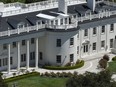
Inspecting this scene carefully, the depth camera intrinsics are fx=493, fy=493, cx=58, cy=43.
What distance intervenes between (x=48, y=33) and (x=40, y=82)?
35.1ft

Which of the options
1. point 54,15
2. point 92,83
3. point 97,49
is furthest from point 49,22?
point 92,83

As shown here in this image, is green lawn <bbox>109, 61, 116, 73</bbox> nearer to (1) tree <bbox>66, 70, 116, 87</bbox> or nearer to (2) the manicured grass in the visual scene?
(2) the manicured grass

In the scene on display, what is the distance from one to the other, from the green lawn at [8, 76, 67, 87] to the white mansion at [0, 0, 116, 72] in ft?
14.8

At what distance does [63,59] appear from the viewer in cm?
8194

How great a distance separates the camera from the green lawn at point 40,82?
73.0 m

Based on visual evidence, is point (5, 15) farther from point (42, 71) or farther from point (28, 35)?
point (42, 71)

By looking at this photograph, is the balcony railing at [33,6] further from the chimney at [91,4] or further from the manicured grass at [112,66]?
the manicured grass at [112,66]

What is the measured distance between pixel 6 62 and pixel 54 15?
11902 millimetres

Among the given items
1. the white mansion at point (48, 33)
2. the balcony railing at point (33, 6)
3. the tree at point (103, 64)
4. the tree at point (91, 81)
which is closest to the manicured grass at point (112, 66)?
the tree at point (103, 64)

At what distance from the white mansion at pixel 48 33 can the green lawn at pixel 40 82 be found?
14.8 ft

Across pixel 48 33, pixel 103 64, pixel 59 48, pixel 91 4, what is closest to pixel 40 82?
pixel 59 48

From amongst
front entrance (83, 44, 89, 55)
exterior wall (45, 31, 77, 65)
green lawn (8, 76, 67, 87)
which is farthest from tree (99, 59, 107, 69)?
green lawn (8, 76, 67, 87)

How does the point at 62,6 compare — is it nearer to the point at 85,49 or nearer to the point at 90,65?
the point at 85,49

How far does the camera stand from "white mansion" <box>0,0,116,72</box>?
78.6 metres
